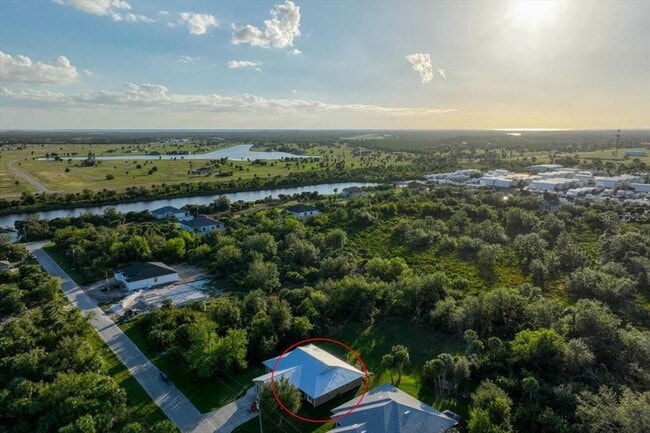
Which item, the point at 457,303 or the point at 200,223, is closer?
the point at 457,303

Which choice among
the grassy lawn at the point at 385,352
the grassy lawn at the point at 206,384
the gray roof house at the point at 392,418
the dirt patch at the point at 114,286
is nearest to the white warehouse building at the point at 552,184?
the grassy lawn at the point at 385,352

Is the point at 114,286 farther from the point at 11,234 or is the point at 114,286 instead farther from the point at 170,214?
the point at 170,214

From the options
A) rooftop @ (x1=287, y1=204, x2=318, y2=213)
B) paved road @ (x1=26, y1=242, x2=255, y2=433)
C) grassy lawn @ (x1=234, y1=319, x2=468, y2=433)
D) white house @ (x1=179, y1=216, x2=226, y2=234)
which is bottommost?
paved road @ (x1=26, y1=242, x2=255, y2=433)

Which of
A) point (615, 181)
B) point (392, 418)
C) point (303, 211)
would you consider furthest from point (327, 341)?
point (615, 181)

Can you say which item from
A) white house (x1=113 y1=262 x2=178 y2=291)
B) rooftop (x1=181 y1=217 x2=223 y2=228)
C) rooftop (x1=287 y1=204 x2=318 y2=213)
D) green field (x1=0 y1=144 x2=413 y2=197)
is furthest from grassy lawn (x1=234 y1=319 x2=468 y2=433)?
green field (x1=0 y1=144 x2=413 y2=197)

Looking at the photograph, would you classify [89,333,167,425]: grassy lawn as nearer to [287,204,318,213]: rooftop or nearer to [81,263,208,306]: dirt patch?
[81,263,208,306]: dirt patch

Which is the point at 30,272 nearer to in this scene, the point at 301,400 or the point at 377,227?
the point at 301,400
